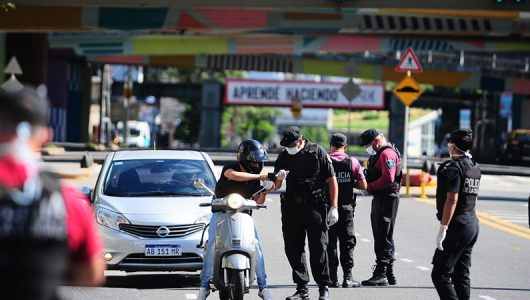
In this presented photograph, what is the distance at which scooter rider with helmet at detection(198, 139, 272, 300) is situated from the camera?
11.2 meters

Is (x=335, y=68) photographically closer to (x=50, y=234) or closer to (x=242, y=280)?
(x=242, y=280)

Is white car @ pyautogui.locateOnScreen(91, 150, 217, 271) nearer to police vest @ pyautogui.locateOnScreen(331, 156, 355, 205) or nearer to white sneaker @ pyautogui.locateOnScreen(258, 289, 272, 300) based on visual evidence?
police vest @ pyautogui.locateOnScreen(331, 156, 355, 205)

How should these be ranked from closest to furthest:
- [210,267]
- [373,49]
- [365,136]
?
1. [210,267]
2. [365,136]
3. [373,49]

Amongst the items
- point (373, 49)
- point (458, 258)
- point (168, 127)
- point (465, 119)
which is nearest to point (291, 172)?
point (458, 258)

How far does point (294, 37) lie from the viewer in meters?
58.6

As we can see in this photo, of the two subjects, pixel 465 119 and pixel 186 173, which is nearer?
pixel 186 173

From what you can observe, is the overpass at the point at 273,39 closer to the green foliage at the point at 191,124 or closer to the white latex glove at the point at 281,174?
the white latex glove at the point at 281,174

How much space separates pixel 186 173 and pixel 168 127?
13558cm

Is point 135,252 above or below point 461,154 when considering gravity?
below

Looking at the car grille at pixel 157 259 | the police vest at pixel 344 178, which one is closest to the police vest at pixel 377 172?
the police vest at pixel 344 178

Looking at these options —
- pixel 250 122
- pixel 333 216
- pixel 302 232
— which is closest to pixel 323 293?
pixel 302 232

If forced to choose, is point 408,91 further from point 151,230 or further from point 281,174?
point 281,174

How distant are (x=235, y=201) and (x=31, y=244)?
5.86 meters

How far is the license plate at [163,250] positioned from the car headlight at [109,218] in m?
0.42
